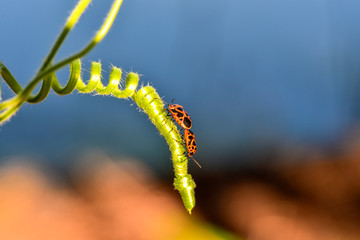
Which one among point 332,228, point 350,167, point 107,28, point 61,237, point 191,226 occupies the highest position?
point 350,167

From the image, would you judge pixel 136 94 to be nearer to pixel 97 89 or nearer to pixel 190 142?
pixel 97 89

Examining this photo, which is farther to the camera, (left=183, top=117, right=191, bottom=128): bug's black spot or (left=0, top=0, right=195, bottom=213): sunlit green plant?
(left=183, top=117, right=191, bottom=128): bug's black spot

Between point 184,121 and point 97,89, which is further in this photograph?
point 184,121

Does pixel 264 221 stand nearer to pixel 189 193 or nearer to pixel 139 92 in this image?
pixel 189 193

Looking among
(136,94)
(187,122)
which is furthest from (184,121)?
(136,94)

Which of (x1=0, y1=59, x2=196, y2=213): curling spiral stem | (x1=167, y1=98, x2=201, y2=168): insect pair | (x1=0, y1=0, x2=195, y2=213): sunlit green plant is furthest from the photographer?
(x1=167, y1=98, x2=201, y2=168): insect pair

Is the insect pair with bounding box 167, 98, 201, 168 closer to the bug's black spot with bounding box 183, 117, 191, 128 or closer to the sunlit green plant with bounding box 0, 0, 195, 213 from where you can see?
the bug's black spot with bounding box 183, 117, 191, 128

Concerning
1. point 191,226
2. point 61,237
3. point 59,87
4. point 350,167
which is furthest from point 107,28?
point 350,167

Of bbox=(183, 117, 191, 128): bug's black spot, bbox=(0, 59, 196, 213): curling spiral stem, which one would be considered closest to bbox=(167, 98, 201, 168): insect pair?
bbox=(183, 117, 191, 128): bug's black spot

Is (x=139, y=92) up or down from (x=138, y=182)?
down
